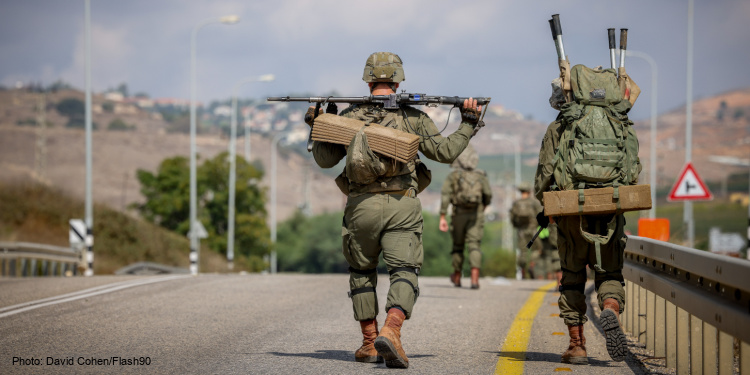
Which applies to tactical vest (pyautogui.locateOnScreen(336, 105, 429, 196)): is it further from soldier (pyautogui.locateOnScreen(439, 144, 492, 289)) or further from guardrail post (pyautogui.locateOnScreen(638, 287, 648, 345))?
soldier (pyautogui.locateOnScreen(439, 144, 492, 289))

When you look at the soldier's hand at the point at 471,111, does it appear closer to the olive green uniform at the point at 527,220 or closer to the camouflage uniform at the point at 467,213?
the camouflage uniform at the point at 467,213

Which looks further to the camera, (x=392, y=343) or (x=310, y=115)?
(x=310, y=115)

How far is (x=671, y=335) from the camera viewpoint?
7.49 m

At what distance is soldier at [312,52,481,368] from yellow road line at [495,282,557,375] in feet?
2.62

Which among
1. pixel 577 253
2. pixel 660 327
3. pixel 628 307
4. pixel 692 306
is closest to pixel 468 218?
pixel 628 307

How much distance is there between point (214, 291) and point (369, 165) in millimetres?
6873

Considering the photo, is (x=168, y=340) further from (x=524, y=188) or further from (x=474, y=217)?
(x=524, y=188)

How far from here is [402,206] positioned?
7.60 meters

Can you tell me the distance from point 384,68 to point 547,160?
52.0 inches

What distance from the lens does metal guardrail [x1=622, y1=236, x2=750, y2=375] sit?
5.50m

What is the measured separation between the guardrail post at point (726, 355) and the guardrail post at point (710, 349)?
0.20 m

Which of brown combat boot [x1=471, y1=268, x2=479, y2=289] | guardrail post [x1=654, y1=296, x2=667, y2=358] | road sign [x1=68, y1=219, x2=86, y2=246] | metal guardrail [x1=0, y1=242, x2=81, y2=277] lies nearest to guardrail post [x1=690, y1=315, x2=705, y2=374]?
guardrail post [x1=654, y1=296, x2=667, y2=358]

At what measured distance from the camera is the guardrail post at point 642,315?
9014mm

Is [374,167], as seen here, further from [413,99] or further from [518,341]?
[518,341]
